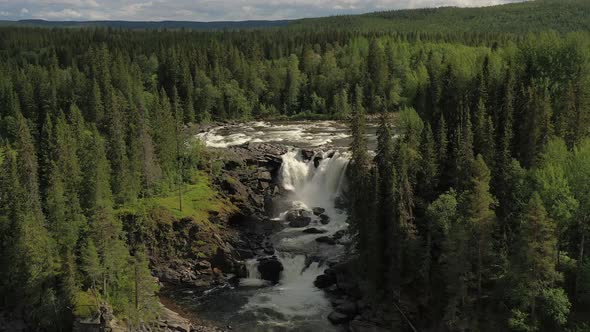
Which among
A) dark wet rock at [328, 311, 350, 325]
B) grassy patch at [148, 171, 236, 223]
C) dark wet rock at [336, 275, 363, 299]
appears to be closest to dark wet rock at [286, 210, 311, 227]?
grassy patch at [148, 171, 236, 223]

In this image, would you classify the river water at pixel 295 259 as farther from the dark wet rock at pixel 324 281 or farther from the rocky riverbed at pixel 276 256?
the dark wet rock at pixel 324 281

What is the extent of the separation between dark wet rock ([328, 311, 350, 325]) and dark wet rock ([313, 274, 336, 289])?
25.8ft

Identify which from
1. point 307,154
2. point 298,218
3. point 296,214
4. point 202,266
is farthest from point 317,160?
point 202,266

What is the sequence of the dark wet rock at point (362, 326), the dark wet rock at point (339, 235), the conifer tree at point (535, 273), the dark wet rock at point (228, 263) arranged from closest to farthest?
A: 1. the conifer tree at point (535, 273)
2. the dark wet rock at point (362, 326)
3. the dark wet rock at point (228, 263)
4. the dark wet rock at point (339, 235)

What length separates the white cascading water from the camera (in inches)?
2486

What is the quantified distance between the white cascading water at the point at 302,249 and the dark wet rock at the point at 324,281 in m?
0.76

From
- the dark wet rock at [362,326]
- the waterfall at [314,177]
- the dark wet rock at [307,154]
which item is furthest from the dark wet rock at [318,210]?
the dark wet rock at [362,326]

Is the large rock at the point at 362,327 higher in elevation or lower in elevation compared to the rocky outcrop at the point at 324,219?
lower

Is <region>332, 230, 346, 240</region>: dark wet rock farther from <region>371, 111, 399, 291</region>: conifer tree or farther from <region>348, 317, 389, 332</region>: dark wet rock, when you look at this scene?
<region>348, 317, 389, 332</region>: dark wet rock

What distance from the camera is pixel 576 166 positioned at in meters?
55.2

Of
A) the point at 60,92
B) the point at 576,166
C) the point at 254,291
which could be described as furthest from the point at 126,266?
the point at 60,92

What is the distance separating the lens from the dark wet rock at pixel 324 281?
2719 inches

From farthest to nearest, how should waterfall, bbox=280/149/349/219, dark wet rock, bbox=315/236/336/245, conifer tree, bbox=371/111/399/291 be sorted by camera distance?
waterfall, bbox=280/149/349/219
dark wet rock, bbox=315/236/336/245
conifer tree, bbox=371/111/399/291

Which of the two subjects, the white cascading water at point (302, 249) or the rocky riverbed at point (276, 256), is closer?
the rocky riverbed at point (276, 256)
